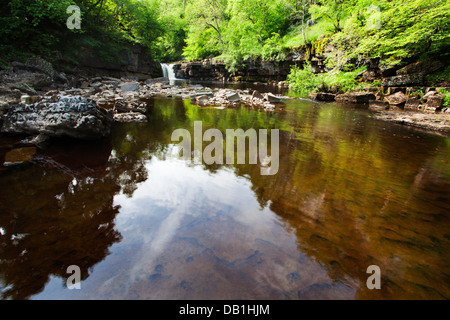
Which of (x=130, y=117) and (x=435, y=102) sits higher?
(x=435, y=102)

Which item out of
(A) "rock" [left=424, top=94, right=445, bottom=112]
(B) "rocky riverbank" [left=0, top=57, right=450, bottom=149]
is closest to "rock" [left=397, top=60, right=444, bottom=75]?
(B) "rocky riverbank" [left=0, top=57, right=450, bottom=149]

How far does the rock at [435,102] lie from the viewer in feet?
29.9

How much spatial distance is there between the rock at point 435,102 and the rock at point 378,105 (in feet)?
5.64

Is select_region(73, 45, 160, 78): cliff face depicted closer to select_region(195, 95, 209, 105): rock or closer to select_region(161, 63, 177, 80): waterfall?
select_region(161, 63, 177, 80): waterfall

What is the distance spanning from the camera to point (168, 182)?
314cm

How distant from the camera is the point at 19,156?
11.9ft

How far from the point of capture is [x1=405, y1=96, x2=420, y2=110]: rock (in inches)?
412

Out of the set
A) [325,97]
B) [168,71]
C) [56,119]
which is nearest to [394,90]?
[325,97]

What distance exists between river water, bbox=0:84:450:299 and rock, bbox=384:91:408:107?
9338 mm

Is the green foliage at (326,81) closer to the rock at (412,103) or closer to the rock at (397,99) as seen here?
the rock at (397,99)

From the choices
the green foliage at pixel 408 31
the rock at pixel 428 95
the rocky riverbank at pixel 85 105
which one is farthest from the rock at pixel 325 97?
the rock at pixel 428 95

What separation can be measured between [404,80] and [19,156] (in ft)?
54.9

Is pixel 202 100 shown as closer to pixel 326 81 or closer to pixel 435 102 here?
pixel 326 81
